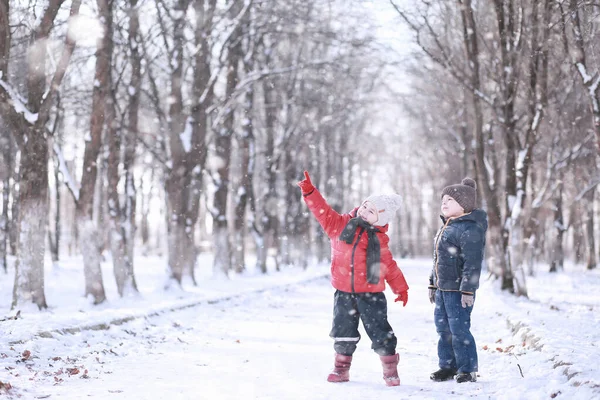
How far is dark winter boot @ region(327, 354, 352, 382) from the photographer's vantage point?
5.82 meters

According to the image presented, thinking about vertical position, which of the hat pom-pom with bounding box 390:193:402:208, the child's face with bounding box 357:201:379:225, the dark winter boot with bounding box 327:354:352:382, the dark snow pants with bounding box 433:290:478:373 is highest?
the hat pom-pom with bounding box 390:193:402:208

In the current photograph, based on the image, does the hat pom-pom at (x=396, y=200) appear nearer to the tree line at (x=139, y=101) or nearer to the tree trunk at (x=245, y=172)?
the tree line at (x=139, y=101)

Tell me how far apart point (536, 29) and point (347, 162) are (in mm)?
32432

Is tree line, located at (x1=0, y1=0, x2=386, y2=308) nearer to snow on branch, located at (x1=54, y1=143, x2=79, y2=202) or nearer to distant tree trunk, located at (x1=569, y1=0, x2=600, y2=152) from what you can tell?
snow on branch, located at (x1=54, y1=143, x2=79, y2=202)

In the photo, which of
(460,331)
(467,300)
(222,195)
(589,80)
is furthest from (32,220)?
(222,195)

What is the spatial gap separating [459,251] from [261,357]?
269 centimetres

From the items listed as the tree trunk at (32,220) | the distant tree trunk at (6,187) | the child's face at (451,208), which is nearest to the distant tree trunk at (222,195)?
the distant tree trunk at (6,187)

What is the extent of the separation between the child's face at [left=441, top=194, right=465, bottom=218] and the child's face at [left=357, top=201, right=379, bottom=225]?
2.15 ft

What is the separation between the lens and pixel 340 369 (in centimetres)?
585

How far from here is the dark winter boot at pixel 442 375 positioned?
19.6ft

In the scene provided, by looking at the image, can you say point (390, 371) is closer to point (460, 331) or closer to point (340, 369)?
point (340, 369)

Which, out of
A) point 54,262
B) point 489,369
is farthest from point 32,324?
point 54,262

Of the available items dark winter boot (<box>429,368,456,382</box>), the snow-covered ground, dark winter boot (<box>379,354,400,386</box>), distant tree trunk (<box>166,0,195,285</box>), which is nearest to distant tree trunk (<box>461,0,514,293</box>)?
the snow-covered ground

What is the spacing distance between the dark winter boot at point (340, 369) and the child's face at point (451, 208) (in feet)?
5.29
